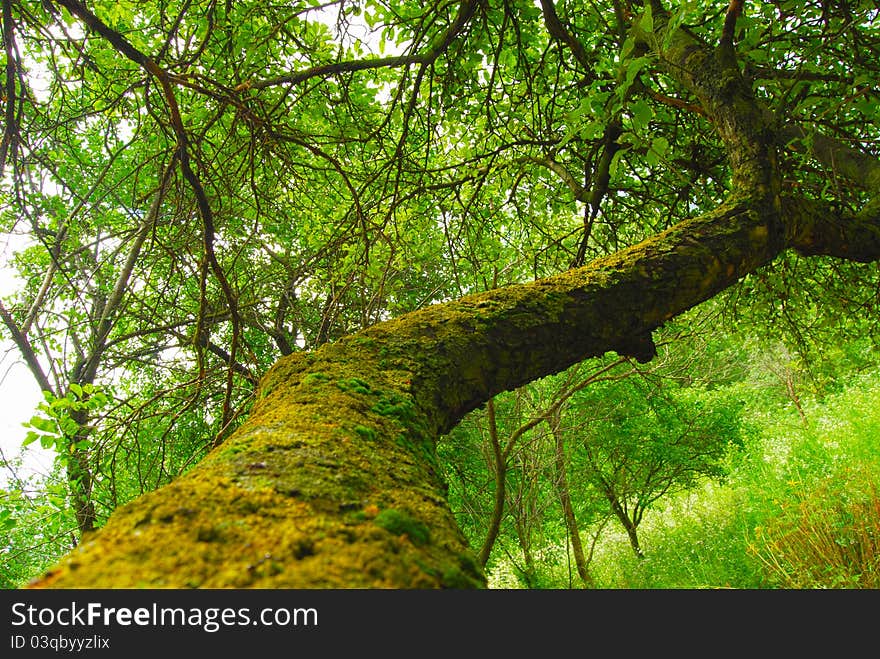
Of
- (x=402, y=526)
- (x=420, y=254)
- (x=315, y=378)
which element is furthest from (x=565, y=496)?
(x=402, y=526)

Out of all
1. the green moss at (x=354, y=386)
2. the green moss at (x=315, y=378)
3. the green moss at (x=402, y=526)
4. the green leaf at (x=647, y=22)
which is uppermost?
the green leaf at (x=647, y=22)

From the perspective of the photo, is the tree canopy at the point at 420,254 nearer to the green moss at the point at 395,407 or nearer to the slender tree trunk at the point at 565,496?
the green moss at the point at 395,407

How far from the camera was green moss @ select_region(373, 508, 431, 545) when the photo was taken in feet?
2.30

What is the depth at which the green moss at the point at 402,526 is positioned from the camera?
2.30ft

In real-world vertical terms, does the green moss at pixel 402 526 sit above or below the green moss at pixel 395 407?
below

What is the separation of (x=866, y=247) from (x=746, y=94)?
1.13 metres

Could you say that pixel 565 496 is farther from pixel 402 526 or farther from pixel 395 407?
pixel 402 526

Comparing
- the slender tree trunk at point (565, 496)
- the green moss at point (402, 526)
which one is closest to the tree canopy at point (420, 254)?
the green moss at point (402, 526)

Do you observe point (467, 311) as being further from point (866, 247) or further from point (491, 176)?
point (491, 176)

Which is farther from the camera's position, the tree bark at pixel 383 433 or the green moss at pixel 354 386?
the green moss at pixel 354 386

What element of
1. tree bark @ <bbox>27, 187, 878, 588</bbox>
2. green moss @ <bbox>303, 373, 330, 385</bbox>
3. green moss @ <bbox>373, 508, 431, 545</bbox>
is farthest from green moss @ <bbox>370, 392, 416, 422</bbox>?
green moss @ <bbox>373, 508, 431, 545</bbox>

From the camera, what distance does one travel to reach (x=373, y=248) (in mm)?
4059

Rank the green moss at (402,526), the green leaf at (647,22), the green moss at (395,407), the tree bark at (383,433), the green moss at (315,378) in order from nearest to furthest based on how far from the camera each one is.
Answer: the tree bark at (383,433) → the green moss at (402,526) → the green moss at (395,407) → the green moss at (315,378) → the green leaf at (647,22)
